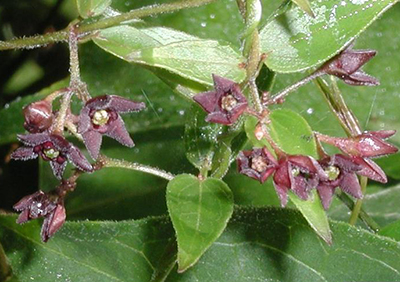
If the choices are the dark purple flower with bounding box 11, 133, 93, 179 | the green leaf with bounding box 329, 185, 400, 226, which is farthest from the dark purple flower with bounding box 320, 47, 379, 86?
the green leaf with bounding box 329, 185, 400, 226

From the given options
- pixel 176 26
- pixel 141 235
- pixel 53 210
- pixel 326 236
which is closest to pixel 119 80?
pixel 176 26

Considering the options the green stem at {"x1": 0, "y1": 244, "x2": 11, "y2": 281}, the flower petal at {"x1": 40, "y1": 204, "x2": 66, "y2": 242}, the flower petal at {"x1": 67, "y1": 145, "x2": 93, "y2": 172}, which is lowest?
the green stem at {"x1": 0, "y1": 244, "x2": 11, "y2": 281}

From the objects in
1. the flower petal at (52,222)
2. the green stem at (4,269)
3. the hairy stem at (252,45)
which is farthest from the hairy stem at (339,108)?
the green stem at (4,269)

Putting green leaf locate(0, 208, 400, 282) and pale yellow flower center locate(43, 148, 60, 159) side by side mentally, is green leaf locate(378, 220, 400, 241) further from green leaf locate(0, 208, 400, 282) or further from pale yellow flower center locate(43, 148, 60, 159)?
pale yellow flower center locate(43, 148, 60, 159)

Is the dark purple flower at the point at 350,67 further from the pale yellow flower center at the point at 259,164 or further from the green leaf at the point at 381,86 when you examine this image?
the green leaf at the point at 381,86

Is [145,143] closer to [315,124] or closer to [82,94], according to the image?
[315,124]

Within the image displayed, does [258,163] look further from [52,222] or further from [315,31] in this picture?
[52,222]

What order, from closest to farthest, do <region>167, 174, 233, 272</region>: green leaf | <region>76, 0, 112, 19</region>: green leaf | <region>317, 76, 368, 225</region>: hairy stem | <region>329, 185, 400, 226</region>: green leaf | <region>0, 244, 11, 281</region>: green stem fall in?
<region>167, 174, 233, 272</region>: green leaf < <region>76, 0, 112, 19</region>: green leaf < <region>317, 76, 368, 225</region>: hairy stem < <region>0, 244, 11, 281</region>: green stem < <region>329, 185, 400, 226</region>: green leaf
